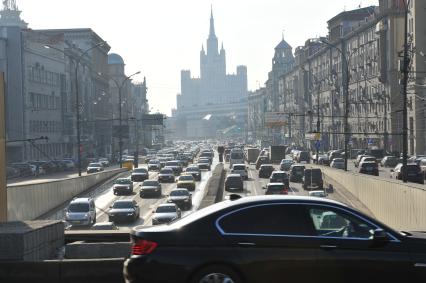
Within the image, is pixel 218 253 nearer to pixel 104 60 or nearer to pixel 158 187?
pixel 158 187

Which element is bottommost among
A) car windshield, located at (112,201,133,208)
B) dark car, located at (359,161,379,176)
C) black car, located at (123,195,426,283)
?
car windshield, located at (112,201,133,208)

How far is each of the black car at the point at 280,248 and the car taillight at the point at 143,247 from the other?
0.01 meters

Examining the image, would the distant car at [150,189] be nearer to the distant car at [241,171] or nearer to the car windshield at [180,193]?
the car windshield at [180,193]

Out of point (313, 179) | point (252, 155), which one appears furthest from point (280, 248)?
point (252, 155)

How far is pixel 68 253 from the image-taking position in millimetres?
12180

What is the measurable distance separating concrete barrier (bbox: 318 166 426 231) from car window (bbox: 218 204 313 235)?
13838mm

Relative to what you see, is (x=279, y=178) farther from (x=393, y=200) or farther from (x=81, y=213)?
(x=393, y=200)

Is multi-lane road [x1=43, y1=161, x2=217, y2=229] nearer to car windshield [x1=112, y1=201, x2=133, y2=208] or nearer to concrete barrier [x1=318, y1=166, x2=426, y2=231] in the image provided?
car windshield [x1=112, y1=201, x2=133, y2=208]

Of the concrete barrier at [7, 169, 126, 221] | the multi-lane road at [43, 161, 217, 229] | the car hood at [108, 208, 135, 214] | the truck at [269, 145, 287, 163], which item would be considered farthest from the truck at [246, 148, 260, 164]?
the car hood at [108, 208, 135, 214]

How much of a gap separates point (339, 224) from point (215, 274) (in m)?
1.52

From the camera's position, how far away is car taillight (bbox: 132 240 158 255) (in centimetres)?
842

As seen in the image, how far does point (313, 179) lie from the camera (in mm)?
54219

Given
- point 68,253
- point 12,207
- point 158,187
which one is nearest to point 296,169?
point 158,187

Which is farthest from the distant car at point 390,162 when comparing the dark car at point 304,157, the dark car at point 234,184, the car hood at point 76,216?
the car hood at point 76,216
